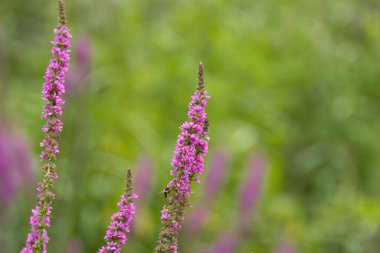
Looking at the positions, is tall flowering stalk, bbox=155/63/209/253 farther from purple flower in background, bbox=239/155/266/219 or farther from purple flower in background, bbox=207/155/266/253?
purple flower in background, bbox=239/155/266/219

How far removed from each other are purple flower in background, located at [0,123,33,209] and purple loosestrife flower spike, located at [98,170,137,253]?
2.31m

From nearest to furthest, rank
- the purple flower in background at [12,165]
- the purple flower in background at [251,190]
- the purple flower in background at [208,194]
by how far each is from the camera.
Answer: the purple flower in background at [12,165] < the purple flower in background at [208,194] < the purple flower in background at [251,190]

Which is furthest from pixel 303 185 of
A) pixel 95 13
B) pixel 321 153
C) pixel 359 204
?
pixel 95 13

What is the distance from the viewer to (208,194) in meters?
4.38

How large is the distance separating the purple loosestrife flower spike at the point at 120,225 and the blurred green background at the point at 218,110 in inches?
97.9

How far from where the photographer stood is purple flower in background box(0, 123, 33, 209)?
12.7 ft

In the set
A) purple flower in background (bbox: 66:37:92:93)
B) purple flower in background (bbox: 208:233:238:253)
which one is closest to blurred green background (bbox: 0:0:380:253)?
purple flower in background (bbox: 66:37:92:93)

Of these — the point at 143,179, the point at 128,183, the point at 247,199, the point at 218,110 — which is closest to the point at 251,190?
the point at 247,199

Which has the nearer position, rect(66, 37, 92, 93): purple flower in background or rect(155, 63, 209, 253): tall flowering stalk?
rect(155, 63, 209, 253): tall flowering stalk

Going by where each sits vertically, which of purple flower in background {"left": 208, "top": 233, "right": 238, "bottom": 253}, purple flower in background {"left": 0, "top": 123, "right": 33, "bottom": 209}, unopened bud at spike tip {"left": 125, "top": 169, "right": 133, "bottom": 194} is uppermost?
purple flower in background {"left": 0, "top": 123, "right": 33, "bottom": 209}

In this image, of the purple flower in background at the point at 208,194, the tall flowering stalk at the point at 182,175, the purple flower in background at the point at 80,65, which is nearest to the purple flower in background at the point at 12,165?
the purple flower in background at the point at 80,65

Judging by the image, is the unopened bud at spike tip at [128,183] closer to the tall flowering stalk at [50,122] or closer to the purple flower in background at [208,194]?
the tall flowering stalk at [50,122]

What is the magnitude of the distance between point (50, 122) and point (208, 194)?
2.77 meters

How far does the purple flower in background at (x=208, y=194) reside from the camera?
430cm
